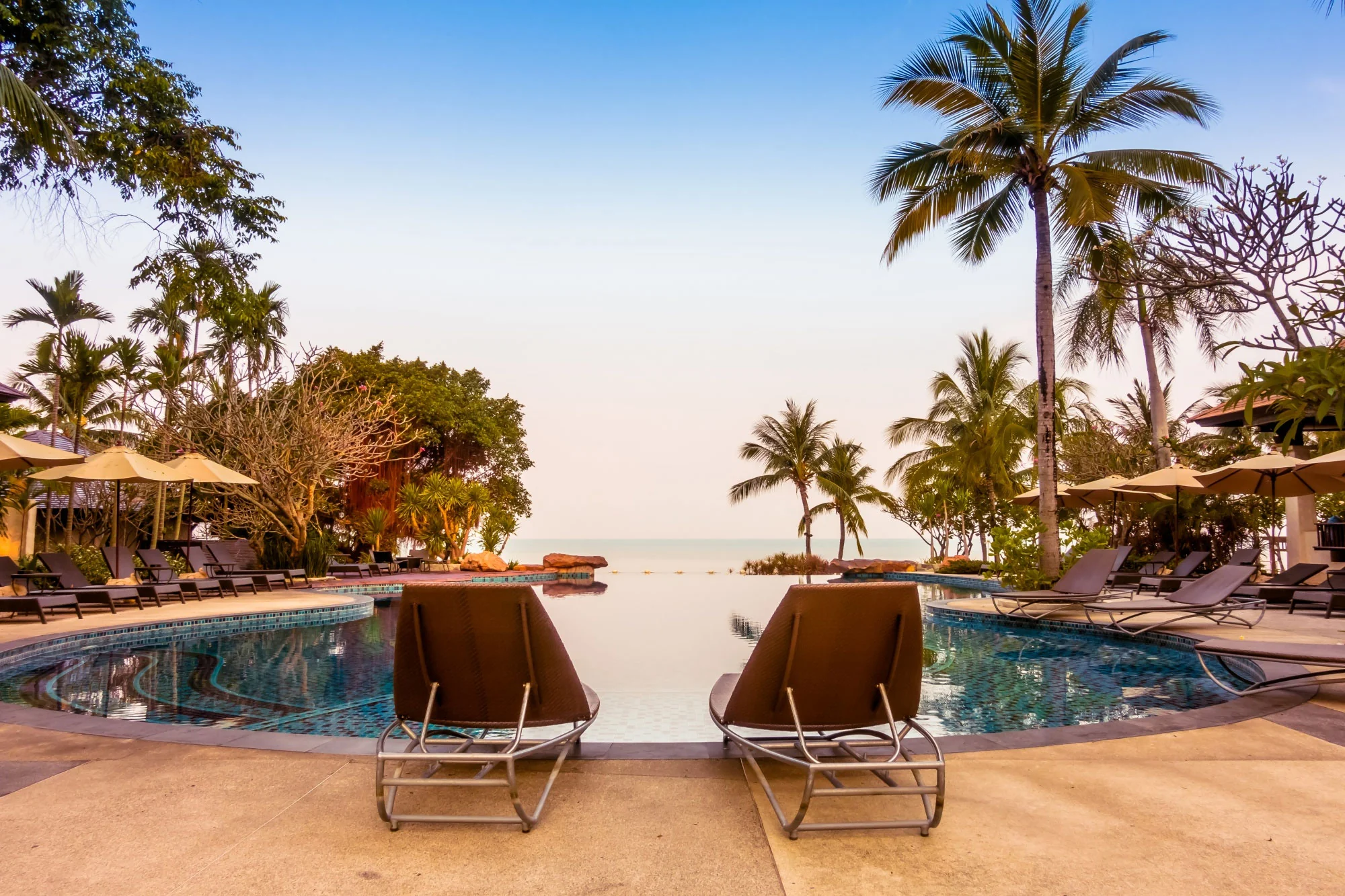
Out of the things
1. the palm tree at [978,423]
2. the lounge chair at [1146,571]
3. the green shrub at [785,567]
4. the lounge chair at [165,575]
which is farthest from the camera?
the green shrub at [785,567]

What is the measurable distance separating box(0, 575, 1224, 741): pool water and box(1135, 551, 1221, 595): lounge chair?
372 centimetres

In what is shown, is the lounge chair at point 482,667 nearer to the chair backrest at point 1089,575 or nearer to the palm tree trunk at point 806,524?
the chair backrest at point 1089,575

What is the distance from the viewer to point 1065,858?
2178 millimetres

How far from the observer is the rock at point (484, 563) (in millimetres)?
20578

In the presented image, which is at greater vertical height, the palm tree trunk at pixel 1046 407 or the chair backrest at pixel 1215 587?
the palm tree trunk at pixel 1046 407

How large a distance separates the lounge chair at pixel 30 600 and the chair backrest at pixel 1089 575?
38.2 feet

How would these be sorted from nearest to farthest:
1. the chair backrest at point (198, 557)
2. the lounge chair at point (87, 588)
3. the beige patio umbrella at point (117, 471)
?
the lounge chair at point (87, 588) → the beige patio umbrella at point (117, 471) → the chair backrest at point (198, 557)

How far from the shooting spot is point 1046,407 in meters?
11.5

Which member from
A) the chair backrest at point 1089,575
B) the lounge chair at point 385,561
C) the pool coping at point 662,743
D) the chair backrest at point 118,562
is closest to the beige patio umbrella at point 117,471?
the chair backrest at point 118,562

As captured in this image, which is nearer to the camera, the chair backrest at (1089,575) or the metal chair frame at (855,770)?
the metal chair frame at (855,770)

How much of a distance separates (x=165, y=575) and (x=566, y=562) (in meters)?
11.1

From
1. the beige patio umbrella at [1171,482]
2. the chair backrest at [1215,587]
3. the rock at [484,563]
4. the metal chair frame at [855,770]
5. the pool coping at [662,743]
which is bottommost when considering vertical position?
the rock at [484,563]

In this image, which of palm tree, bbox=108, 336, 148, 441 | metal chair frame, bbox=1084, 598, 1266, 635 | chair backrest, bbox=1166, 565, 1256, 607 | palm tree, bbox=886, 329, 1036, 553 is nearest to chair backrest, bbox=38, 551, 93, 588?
palm tree, bbox=108, 336, 148, 441

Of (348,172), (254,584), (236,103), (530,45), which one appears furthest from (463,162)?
(254,584)
